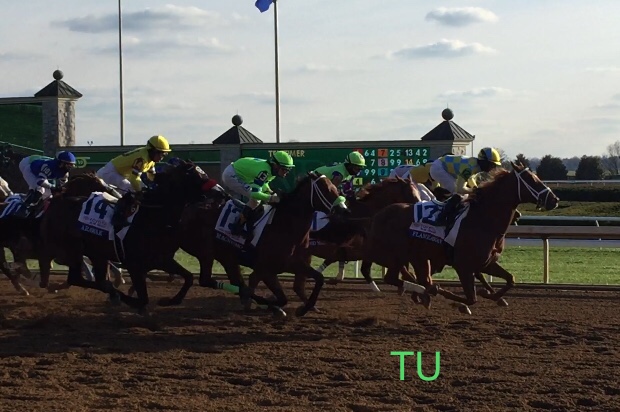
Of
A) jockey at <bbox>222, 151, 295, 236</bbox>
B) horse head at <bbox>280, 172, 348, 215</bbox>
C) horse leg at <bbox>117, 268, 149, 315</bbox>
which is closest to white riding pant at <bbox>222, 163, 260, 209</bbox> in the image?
jockey at <bbox>222, 151, 295, 236</bbox>

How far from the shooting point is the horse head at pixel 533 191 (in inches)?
326

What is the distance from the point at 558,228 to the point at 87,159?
8.76 meters

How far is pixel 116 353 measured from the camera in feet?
22.5

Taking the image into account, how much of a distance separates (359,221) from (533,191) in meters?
2.11

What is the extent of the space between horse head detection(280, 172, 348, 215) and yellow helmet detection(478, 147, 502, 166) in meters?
1.69

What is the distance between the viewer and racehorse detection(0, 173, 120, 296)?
959 cm

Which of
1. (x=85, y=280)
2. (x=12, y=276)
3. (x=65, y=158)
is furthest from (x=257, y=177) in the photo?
(x=12, y=276)

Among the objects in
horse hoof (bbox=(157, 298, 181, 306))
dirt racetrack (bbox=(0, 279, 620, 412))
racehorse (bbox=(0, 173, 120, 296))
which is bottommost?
dirt racetrack (bbox=(0, 279, 620, 412))

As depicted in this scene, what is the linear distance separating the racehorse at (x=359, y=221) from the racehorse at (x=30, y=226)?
217cm

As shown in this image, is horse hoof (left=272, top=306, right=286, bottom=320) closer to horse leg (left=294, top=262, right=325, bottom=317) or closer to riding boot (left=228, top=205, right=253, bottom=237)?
horse leg (left=294, top=262, right=325, bottom=317)

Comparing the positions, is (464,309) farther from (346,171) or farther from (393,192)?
(346,171)

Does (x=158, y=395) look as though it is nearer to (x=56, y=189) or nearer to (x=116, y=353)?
(x=116, y=353)

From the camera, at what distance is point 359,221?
32.3ft

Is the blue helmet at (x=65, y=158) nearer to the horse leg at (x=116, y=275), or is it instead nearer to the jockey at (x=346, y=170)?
the horse leg at (x=116, y=275)
